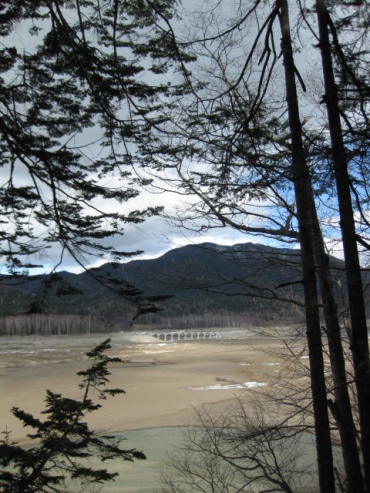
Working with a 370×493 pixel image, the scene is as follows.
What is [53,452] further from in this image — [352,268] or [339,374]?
[339,374]

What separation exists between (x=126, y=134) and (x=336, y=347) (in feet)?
13.3

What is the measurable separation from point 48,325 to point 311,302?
72.7m

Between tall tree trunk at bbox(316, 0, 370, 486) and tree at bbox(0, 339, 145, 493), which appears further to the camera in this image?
tree at bbox(0, 339, 145, 493)

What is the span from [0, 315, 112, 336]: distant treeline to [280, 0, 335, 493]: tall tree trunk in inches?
2440

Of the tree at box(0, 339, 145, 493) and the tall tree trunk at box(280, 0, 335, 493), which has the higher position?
the tall tree trunk at box(280, 0, 335, 493)

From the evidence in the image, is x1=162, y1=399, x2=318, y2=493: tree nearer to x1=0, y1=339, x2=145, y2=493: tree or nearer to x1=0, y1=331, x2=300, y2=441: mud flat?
x1=0, y1=331, x2=300, y2=441: mud flat

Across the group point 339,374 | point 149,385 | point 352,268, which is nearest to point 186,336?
A: point 149,385

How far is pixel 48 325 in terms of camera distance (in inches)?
2800

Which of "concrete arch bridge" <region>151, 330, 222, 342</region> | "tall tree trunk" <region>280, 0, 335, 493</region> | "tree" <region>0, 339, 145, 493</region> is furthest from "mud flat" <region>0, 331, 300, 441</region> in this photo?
"concrete arch bridge" <region>151, 330, 222, 342</region>

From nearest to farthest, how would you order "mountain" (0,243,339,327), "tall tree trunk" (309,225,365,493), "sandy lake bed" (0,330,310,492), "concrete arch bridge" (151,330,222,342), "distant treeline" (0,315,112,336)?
"mountain" (0,243,339,327), "tall tree trunk" (309,225,365,493), "sandy lake bed" (0,330,310,492), "distant treeline" (0,315,112,336), "concrete arch bridge" (151,330,222,342)

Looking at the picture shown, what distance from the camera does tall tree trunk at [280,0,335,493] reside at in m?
2.91

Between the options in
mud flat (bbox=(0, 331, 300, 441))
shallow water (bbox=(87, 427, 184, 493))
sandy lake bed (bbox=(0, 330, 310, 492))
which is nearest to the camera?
shallow water (bbox=(87, 427, 184, 493))

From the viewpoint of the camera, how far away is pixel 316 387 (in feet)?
9.61

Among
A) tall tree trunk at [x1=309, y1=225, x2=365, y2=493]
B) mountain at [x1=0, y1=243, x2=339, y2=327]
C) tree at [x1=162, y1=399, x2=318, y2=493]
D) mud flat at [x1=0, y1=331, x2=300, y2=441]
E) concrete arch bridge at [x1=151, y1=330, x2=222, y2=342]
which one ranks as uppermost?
mountain at [x1=0, y1=243, x2=339, y2=327]
